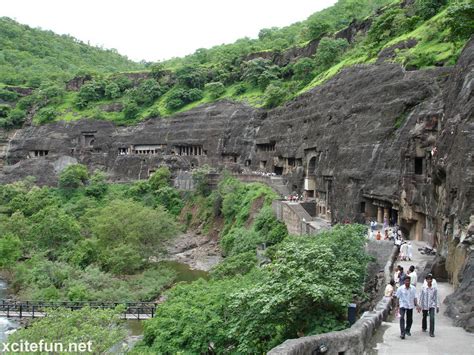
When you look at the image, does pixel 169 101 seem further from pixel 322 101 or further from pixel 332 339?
pixel 332 339

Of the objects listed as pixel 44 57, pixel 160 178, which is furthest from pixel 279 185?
pixel 44 57

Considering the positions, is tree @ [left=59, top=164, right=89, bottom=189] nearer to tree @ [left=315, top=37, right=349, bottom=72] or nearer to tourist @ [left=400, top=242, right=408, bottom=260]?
tree @ [left=315, top=37, right=349, bottom=72]

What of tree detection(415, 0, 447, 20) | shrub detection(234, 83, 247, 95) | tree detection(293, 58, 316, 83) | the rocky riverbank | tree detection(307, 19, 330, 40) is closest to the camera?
tree detection(415, 0, 447, 20)

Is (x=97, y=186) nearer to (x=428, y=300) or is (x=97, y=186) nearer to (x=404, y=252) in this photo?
(x=404, y=252)

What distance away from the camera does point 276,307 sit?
14.5 m

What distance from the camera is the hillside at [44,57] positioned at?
9825cm

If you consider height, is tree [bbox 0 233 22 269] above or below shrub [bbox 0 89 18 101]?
below

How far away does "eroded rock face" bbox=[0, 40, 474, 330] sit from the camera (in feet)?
68.9

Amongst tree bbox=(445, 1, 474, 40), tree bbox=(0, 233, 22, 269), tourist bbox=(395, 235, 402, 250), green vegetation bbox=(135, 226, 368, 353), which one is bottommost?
tree bbox=(0, 233, 22, 269)

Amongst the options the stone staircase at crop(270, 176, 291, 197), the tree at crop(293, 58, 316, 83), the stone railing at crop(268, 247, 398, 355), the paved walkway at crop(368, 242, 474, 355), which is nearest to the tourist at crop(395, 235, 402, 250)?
the paved walkway at crop(368, 242, 474, 355)

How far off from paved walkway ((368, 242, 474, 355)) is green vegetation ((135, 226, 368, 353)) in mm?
1729

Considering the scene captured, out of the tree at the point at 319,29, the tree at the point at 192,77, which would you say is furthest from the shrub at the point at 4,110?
the tree at the point at 319,29

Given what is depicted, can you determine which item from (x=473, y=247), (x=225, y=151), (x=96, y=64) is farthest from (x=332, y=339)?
(x=96, y=64)

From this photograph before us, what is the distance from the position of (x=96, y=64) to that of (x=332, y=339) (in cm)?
14062
